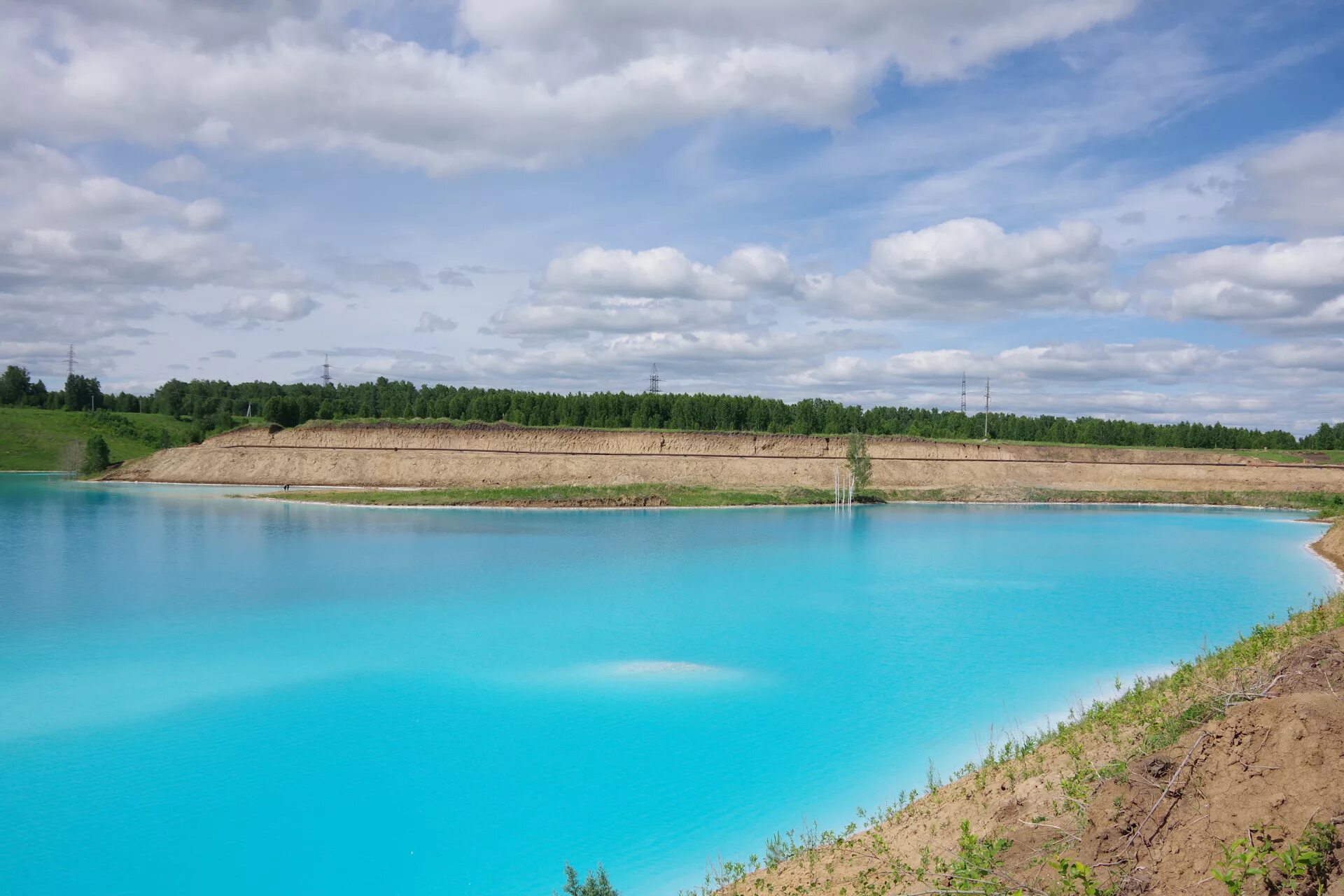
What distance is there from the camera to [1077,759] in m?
8.51

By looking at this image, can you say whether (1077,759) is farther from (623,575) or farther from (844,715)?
(623,575)

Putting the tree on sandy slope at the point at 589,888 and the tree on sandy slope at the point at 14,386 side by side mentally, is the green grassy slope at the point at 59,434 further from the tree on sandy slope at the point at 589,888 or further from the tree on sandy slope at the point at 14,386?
the tree on sandy slope at the point at 589,888

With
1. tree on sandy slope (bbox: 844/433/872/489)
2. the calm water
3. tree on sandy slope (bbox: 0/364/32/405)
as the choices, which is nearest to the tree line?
tree on sandy slope (bbox: 0/364/32/405)

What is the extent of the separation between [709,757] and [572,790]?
2299mm

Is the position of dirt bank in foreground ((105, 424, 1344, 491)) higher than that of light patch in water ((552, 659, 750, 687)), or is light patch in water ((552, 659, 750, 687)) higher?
dirt bank in foreground ((105, 424, 1344, 491))

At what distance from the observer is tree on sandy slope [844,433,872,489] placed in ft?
228

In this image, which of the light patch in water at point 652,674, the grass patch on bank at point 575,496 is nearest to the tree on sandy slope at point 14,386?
the grass patch on bank at point 575,496

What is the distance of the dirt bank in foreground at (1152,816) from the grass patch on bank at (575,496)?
5326 centimetres

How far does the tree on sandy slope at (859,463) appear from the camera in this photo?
228 ft

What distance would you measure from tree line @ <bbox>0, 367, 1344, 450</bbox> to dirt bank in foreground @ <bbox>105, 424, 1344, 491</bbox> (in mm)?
8952

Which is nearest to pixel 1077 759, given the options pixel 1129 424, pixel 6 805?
pixel 6 805

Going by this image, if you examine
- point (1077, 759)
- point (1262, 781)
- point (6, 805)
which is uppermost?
point (1262, 781)

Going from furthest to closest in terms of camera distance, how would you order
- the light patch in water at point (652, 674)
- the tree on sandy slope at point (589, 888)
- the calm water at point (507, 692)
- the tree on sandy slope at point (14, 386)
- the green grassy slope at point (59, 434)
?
the tree on sandy slope at point (14, 386) → the green grassy slope at point (59, 434) → the light patch in water at point (652, 674) → the calm water at point (507, 692) → the tree on sandy slope at point (589, 888)

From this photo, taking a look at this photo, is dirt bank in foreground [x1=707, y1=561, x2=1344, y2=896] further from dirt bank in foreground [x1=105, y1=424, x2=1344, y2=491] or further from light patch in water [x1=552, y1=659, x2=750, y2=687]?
dirt bank in foreground [x1=105, y1=424, x2=1344, y2=491]
